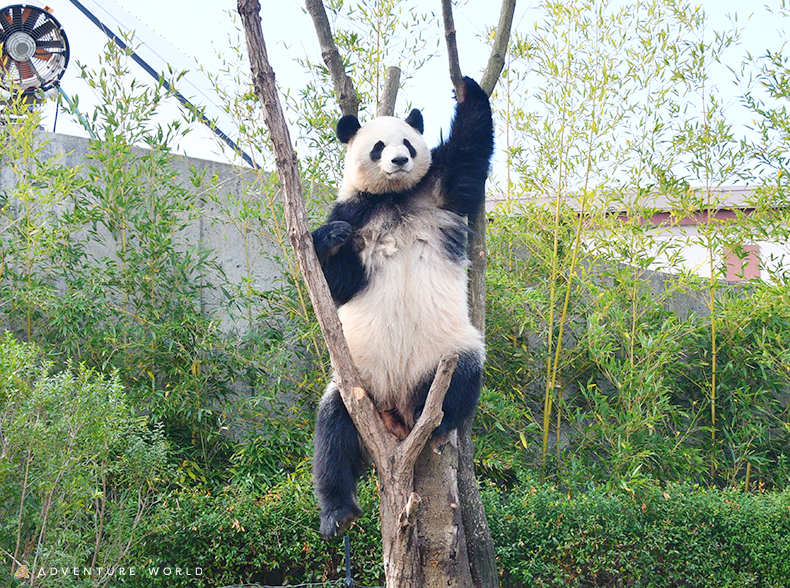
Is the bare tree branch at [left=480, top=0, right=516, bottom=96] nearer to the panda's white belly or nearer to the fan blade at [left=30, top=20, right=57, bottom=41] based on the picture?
the panda's white belly

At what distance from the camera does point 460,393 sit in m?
2.38

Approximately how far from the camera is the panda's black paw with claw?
234 cm

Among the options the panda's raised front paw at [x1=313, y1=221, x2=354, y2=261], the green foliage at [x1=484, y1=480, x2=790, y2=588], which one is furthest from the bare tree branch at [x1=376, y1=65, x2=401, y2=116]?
the green foliage at [x1=484, y1=480, x2=790, y2=588]

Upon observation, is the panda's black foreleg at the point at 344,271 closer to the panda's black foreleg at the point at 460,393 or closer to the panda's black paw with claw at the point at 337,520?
the panda's black foreleg at the point at 460,393

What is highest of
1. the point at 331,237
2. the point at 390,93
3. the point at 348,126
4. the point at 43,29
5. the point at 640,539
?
the point at 43,29

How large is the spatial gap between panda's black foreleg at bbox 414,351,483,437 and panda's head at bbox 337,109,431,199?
2.43 ft

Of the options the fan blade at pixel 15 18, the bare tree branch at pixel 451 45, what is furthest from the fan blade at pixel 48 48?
the bare tree branch at pixel 451 45

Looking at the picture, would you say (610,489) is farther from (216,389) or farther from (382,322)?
(216,389)

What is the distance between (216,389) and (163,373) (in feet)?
1.06

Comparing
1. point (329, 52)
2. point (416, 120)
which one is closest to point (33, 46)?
point (329, 52)

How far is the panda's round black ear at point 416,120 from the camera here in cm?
289

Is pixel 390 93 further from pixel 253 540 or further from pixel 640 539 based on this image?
pixel 640 539

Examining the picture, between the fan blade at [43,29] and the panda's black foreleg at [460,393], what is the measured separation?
402cm

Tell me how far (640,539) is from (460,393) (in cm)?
171
